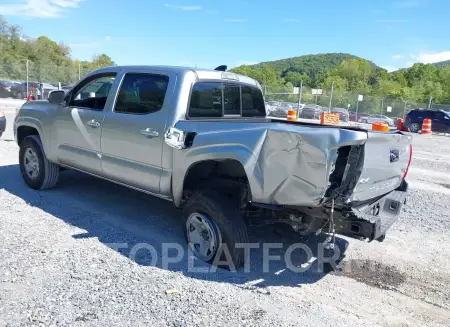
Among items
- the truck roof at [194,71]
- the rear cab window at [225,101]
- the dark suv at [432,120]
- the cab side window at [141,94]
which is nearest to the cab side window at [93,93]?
the truck roof at [194,71]

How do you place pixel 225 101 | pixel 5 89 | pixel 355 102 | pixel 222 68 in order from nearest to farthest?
pixel 225 101
pixel 222 68
pixel 5 89
pixel 355 102

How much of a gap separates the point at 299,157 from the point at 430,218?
12.9 ft

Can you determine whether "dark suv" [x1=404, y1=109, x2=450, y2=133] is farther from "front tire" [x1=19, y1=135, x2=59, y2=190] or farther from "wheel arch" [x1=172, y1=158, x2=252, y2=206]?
"wheel arch" [x1=172, y1=158, x2=252, y2=206]

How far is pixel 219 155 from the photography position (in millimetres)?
3891

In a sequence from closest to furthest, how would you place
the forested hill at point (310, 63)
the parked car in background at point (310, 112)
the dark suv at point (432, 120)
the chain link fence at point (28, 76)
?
the dark suv at point (432, 120) → the parked car in background at point (310, 112) → the chain link fence at point (28, 76) → the forested hill at point (310, 63)

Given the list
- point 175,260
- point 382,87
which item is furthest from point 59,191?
point 382,87

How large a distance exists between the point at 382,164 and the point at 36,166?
508cm

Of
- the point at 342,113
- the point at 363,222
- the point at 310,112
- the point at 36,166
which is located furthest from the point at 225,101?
the point at 342,113

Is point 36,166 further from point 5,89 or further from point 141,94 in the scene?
point 5,89

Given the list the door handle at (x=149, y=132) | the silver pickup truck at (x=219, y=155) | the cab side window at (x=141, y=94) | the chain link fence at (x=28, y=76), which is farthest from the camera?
the chain link fence at (x=28, y=76)

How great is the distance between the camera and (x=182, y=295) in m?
3.49

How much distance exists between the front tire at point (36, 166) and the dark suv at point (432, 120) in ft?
82.5

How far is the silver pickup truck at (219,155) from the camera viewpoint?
341 centimetres

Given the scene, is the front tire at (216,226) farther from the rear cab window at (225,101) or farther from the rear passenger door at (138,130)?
the rear cab window at (225,101)
